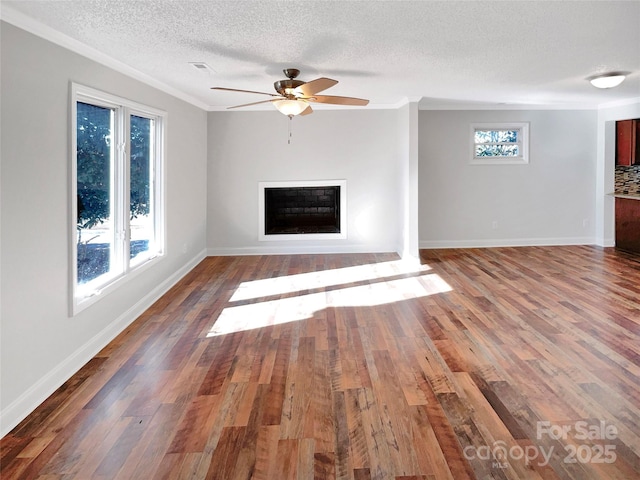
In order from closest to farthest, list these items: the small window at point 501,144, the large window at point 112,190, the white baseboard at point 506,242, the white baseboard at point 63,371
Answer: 1. the white baseboard at point 63,371
2. the large window at point 112,190
3. the small window at point 501,144
4. the white baseboard at point 506,242

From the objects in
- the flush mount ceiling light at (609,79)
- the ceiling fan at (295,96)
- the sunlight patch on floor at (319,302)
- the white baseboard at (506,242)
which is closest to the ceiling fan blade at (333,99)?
the ceiling fan at (295,96)

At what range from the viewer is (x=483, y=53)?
149 inches

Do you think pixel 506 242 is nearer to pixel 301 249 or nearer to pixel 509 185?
pixel 509 185

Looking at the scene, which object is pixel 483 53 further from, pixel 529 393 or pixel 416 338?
pixel 529 393

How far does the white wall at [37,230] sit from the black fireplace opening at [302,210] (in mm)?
3816

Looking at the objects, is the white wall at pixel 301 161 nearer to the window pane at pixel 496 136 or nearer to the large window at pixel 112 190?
the window pane at pixel 496 136

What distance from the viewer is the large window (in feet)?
11.2

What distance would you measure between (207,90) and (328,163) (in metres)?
2.33

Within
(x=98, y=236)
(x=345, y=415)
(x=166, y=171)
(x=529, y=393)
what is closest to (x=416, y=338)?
(x=529, y=393)

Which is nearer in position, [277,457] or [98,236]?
[277,457]

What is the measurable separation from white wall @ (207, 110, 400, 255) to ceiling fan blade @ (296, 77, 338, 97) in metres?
2.90

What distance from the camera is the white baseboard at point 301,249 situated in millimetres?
7328

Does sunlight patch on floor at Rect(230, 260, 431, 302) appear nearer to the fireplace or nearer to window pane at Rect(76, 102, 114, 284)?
the fireplace

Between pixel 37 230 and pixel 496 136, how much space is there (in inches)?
268
